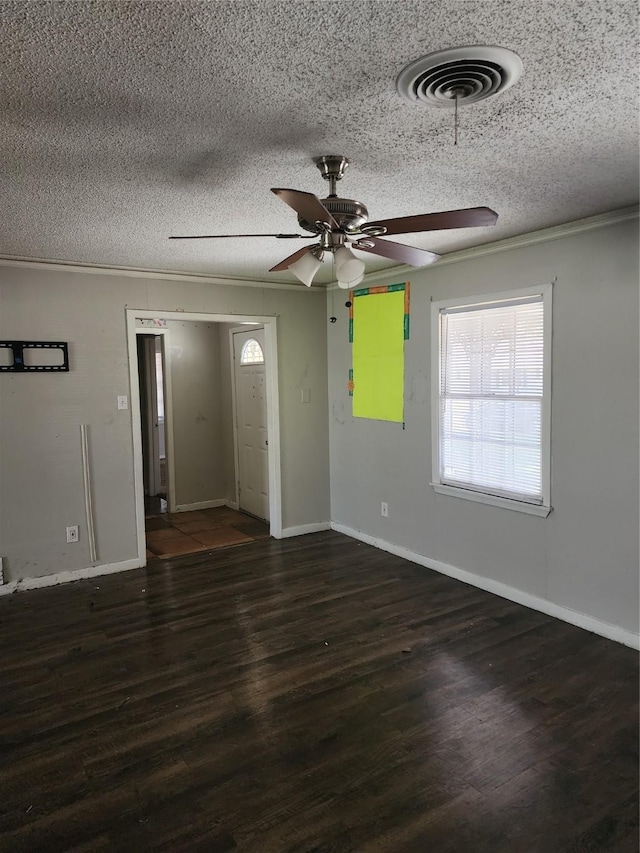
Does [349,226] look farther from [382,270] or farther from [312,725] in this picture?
[382,270]

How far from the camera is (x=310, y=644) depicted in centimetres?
322

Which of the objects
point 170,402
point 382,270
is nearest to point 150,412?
point 170,402

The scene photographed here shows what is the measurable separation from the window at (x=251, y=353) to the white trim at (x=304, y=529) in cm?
177

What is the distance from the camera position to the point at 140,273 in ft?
14.6

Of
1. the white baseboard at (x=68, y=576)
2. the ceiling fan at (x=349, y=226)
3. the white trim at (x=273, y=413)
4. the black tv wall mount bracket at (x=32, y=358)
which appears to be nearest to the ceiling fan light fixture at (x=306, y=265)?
the ceiling fan at (x=349, y=226)

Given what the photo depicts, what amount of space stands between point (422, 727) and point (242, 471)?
14.0ft

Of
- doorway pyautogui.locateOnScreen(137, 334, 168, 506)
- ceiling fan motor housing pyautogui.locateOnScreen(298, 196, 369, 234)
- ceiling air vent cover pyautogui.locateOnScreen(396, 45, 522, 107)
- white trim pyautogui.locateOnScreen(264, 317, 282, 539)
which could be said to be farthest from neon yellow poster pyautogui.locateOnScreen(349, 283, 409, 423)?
doorway pyautogui.locateOnScreen(137, 334, 168, 506)

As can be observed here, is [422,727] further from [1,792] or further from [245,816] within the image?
[1,792]

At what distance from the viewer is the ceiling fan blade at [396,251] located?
2.33m

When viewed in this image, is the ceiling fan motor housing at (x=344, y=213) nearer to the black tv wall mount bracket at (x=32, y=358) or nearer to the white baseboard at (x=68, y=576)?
the black tv wall mount bracket at (x=32, y=358)

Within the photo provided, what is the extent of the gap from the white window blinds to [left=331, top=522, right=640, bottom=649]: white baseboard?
0.64 metres

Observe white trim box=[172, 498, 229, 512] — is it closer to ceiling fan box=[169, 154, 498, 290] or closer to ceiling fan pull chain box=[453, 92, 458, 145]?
ceiling fan box=[169, 154, 498, 290]

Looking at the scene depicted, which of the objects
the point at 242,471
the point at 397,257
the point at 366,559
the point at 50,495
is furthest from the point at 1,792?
the point at 242,471

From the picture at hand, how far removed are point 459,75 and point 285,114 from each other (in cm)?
59
